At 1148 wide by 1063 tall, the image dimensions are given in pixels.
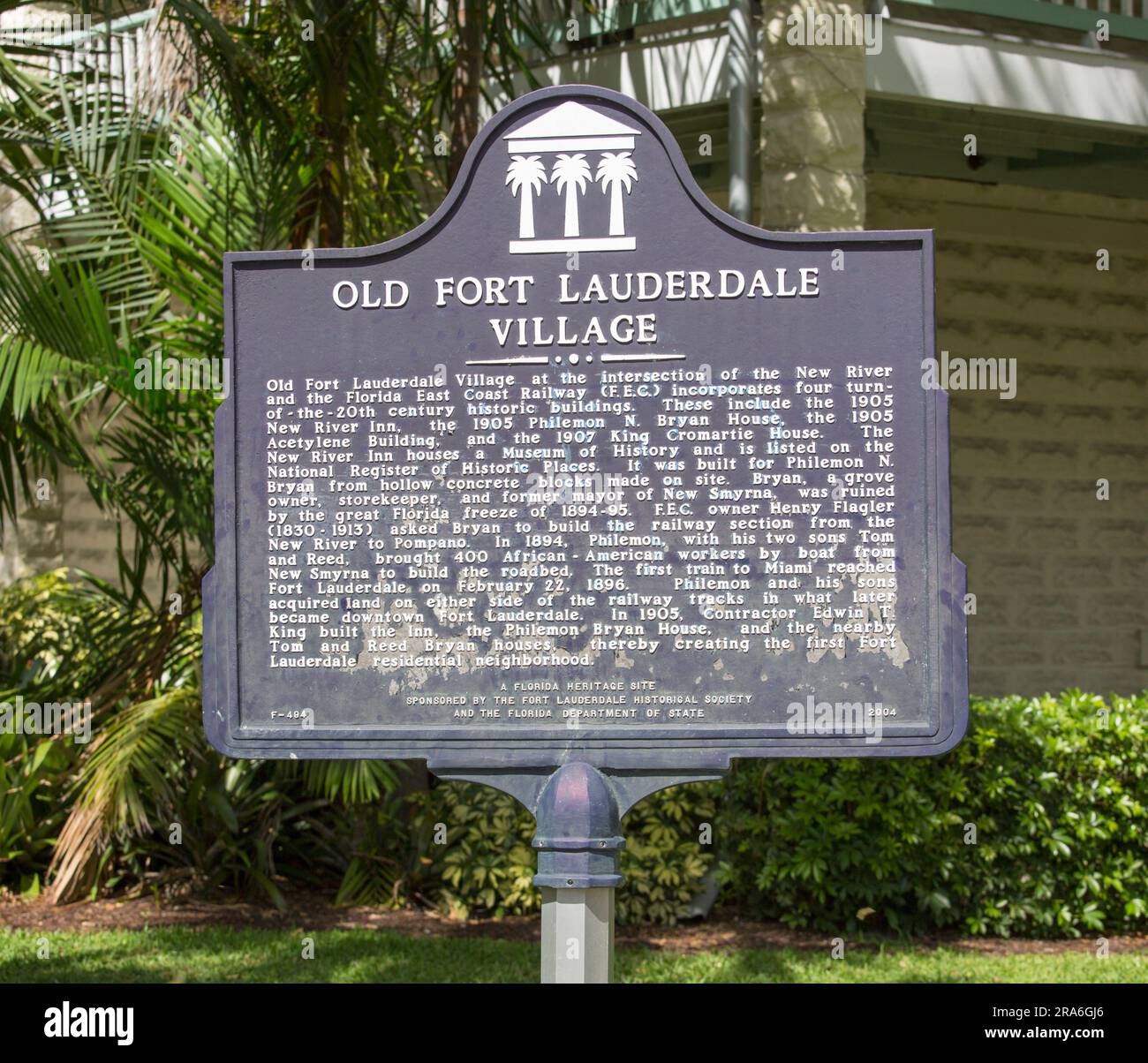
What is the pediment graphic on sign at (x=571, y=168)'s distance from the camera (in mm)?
4223

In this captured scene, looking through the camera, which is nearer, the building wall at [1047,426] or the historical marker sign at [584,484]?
the historical marker sign at [584,484]

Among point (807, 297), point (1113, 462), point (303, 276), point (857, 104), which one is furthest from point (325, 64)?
point (1113, 462)

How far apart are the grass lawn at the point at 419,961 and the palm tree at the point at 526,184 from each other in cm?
345

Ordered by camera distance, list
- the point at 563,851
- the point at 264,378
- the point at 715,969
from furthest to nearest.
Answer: the point at 715,969 < the point at 264,378 < the point at 563,851

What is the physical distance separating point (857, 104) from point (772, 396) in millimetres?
3968

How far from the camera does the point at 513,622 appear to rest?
4.18 m

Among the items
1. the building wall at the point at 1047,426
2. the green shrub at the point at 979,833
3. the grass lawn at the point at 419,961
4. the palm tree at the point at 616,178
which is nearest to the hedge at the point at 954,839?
the green shrub at the point at 979,833

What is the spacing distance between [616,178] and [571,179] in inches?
4.9

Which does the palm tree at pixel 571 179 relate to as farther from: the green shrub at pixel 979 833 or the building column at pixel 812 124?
the green shrub at pixel 979 833

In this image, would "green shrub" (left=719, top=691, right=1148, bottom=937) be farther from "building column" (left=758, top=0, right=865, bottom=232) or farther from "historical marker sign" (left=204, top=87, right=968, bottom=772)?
"historical marker sign" (left=204, top=87, right=968, bottom=772)

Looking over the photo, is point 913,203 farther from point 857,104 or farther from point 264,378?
point 264,378

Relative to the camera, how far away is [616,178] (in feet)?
13.8

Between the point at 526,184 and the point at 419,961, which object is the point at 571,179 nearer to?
the point at 526,184

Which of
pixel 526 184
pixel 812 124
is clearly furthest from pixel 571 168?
pixel 812 124
